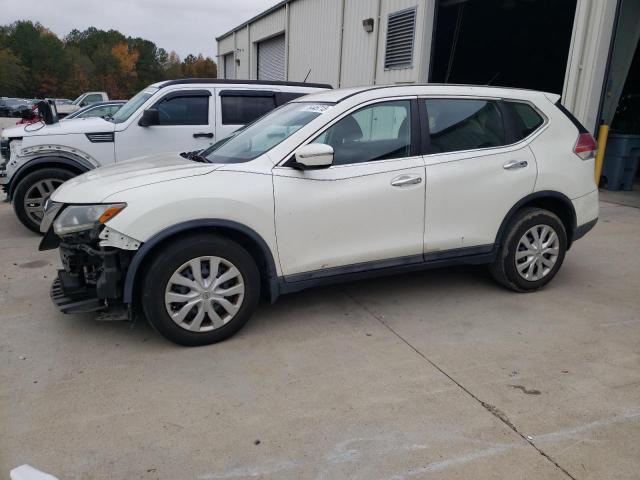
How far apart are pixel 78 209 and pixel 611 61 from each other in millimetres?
9020

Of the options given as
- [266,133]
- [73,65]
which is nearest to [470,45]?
[266,133]

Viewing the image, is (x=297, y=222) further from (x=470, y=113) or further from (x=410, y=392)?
(x=470, y=113)

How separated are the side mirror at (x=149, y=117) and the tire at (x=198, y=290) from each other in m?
3.88

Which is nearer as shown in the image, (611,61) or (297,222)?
(297,222)

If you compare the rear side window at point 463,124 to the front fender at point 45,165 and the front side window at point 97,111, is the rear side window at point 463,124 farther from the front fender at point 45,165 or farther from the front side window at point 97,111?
the front side window at point 97,111

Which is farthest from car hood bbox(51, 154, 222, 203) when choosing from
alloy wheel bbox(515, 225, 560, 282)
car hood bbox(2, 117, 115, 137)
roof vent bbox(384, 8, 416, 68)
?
roof vent bbox(384, 8, 416, 68)

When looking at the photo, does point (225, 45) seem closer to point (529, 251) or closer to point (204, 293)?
point (529, 251)

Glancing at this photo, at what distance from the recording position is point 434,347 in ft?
12.4

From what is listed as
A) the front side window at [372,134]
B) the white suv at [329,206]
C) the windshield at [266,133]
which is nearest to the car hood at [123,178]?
the white suv at [329,206]

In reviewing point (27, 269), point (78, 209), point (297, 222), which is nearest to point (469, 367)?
point (297, 222)

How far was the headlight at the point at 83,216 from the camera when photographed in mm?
3434

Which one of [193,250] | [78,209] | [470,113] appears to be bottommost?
[193,250]

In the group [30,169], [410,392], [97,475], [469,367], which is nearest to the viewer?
[97,475]

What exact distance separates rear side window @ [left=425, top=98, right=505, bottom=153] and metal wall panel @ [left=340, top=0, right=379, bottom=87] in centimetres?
979
